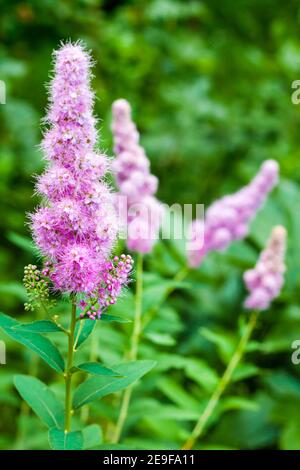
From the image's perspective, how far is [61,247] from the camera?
3.84 ft

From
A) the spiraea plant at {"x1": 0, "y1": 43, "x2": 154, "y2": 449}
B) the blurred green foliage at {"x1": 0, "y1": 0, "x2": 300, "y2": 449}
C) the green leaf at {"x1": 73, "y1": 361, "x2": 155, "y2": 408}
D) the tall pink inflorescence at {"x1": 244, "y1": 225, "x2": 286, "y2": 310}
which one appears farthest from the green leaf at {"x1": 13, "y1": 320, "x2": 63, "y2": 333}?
the tall pink inflorescence at {"x1": 244, "y1": 225, "x2": 286, "y2": 310}

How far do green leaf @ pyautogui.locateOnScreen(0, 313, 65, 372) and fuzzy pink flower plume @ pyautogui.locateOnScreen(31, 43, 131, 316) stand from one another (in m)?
0.15

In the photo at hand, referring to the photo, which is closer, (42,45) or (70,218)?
(70,218)

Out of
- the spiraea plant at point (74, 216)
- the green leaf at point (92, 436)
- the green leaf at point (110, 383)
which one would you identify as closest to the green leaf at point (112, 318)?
the spiraea plant at point (74, 216)

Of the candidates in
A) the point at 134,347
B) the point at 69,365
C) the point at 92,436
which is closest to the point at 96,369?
the point at 69,365

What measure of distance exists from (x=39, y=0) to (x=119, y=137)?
2.39 m

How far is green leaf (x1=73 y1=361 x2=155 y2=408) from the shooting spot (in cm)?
127

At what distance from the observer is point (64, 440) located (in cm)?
121

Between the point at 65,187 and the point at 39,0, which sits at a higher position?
the point at 39,0

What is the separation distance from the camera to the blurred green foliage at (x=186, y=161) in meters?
2.24

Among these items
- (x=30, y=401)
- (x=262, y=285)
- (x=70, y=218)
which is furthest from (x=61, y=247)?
(x=262, y=285)
